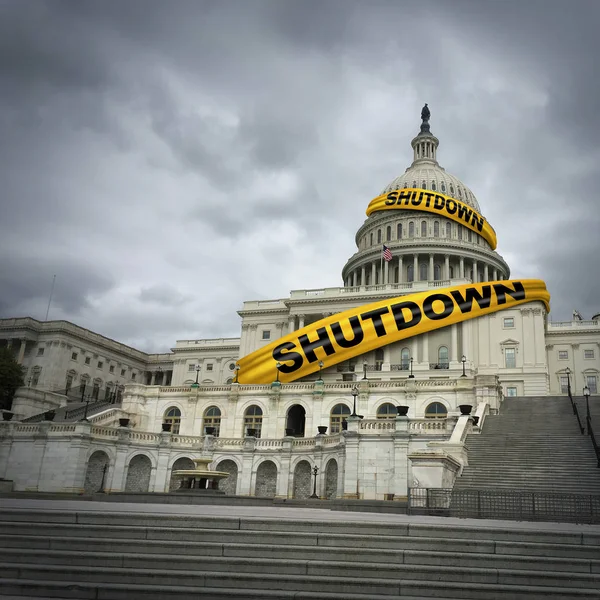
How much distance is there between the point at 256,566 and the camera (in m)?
13.1

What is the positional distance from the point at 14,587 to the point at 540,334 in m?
68.8

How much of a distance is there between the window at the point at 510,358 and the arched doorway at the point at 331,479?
3622cm

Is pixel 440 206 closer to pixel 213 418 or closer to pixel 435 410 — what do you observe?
pixel 435 410

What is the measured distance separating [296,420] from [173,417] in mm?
11162

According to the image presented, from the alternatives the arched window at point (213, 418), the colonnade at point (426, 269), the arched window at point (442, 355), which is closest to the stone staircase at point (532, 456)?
the arched window at point (213, 418)

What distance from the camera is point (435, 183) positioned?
120 meters

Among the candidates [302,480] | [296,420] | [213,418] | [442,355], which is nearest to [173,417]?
[213,418]

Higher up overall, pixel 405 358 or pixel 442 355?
pixel 442 355

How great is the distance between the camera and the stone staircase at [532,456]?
28312 millimetres

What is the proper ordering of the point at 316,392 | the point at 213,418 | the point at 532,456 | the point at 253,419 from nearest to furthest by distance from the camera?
1. the point at 532,456
2. the point at 316,392
3. the point at 253,419
4. the point at 213,418

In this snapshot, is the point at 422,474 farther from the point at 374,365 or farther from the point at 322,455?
the point at 374,365

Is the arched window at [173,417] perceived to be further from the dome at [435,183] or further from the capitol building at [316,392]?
the dome at [435,183]

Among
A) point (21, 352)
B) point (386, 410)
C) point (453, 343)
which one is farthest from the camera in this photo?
point (21, 352)

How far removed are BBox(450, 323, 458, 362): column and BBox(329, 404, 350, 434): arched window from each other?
23.1 meters
